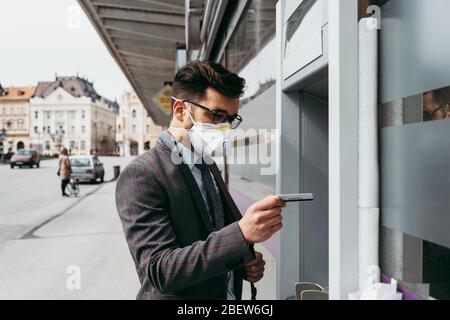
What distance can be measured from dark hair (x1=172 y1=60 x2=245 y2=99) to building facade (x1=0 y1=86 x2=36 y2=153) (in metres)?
78.6

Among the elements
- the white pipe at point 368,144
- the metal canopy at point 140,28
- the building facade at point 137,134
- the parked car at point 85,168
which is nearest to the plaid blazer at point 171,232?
the white pipe at point 368,144

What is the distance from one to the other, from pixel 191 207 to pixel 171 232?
0.30 feet

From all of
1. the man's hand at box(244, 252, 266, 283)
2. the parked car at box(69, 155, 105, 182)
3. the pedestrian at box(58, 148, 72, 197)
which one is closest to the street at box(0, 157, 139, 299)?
the pedestrian at box(58, 148, 72, 197)

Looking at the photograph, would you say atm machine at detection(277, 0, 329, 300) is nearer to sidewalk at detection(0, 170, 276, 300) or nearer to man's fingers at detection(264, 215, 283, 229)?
sidewalk at detection(0, 170, 276, 300)

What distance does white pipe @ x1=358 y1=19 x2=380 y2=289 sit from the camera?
1.19 m

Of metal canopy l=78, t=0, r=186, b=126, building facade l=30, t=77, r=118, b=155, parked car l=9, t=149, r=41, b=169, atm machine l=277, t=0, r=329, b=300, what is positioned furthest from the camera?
building facade l=30, t=77, r=118, b=155

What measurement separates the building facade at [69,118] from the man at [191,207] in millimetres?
67437

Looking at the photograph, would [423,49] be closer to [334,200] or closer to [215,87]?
[334,200]

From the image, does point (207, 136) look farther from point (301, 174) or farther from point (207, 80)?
point (301, 174)

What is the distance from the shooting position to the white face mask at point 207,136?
148 cm

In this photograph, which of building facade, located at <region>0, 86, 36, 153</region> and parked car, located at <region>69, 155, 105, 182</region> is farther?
building facade, located at <region>0, 86, 36, 153</region>

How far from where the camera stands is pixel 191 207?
1.39 m

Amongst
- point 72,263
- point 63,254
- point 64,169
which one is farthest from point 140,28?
point 64,169

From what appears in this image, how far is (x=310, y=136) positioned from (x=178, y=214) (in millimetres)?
868
